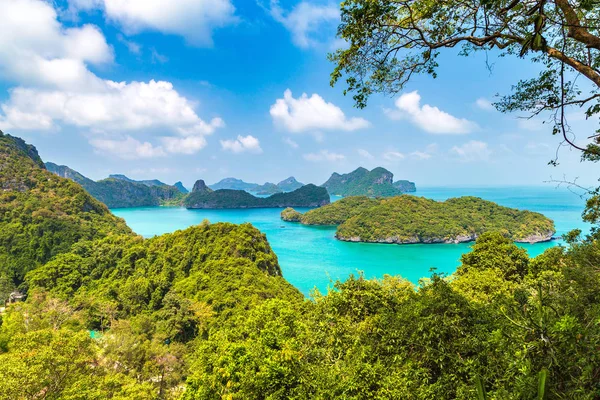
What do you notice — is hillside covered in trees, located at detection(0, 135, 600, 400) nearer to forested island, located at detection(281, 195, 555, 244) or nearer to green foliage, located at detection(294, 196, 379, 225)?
forested island, located at detection(281, 195, 555, 244)

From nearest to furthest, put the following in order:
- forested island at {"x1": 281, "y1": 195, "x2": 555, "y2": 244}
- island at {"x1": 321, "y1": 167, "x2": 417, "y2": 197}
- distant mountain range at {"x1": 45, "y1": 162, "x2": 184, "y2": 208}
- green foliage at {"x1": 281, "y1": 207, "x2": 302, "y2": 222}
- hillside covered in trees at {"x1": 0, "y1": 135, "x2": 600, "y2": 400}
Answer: hillside covered in trees at {"x1": 0, "y1": 135, "x2": 600, "y2": 400}, forested island at {"x1": 281, "y1": 195, "x2": 555, "y2": 244}, green foliage at {"x1": 281, "y1": 207, "x2": 302, "y2": 222}, distant mountain range at {"x1": 45, "y1": 162, "x2": 184, "y2": 208}, island at {"x1": 321, "y1": 167, "x2": 417, "y2": 197}

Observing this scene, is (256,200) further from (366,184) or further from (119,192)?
(366,184)

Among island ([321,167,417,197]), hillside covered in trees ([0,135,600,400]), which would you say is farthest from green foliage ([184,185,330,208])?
hillside covered in trees ([0,135,600,400])

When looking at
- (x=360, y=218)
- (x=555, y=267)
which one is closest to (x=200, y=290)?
(x=555, y=267)

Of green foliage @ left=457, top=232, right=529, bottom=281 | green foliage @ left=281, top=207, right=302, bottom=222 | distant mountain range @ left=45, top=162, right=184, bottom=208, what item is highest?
distant mountain range @ left=45, top=162, right=184, bottom=208

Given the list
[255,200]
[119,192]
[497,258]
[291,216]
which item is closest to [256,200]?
[255,200]

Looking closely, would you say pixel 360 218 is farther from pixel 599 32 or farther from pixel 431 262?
pixel 599 32
